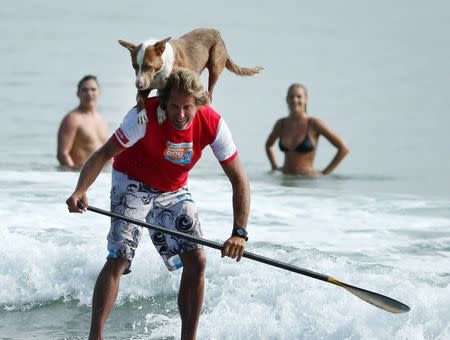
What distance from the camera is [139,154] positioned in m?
5.20

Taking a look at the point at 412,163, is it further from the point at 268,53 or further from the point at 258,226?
the point at 268,53

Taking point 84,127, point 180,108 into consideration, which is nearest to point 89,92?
point 84,127

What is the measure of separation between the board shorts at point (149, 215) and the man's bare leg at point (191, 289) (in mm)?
45

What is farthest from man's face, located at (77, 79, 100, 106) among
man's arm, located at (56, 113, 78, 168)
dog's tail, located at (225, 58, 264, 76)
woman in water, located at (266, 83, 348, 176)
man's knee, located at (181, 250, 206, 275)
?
man's knee, located at (181, 250, 206, 275)

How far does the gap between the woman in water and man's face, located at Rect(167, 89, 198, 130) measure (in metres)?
6.57

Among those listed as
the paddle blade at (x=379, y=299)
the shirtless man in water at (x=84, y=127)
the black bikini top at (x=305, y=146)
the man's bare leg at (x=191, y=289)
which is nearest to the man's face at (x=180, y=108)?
the man's bare leg at (x=191, y=289)

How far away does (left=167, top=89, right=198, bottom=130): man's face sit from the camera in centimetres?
495

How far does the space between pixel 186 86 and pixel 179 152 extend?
0.34 meters

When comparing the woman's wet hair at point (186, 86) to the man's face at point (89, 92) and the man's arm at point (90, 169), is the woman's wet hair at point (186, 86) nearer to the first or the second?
the man's arm at point (90, 169)

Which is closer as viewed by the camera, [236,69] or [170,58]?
[170,58]

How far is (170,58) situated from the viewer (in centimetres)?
543

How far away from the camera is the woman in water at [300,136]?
11.6m

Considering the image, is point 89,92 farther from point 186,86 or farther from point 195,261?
point 186,86

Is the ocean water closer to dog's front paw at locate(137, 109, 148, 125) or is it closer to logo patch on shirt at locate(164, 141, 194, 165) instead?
logo patch on shirt at locate(164, 141, 194, 165)
